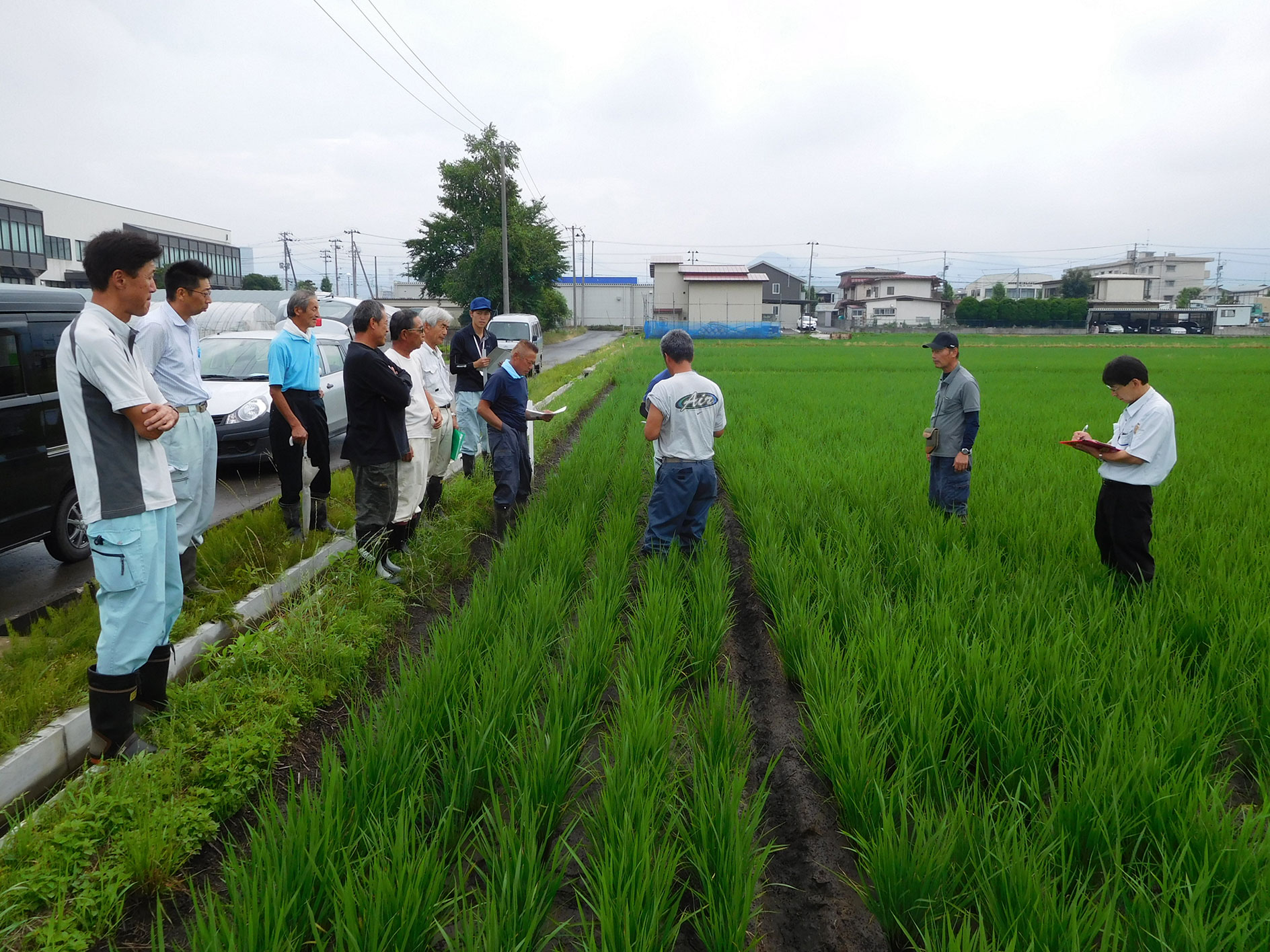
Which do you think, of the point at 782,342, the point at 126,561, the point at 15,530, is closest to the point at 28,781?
the point at 126,561

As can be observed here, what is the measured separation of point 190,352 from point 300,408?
4.30ft

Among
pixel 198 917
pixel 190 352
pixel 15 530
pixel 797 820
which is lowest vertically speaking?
pixel 797 820

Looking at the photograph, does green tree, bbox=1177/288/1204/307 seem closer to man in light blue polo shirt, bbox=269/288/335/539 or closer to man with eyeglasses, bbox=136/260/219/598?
man in light blue polo shirt, bbox=269/288/335/539

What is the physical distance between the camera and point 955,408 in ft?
19.0

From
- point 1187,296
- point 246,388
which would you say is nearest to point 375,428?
point 246,388

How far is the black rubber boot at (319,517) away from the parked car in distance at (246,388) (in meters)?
1.42

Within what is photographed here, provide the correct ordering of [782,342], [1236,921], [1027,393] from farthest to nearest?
[782,342] < [1027,393] < [1236,921]

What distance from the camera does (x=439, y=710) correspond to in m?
3.06

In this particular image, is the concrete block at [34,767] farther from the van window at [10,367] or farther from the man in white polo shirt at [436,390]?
the man in white polo shirt at [436,390]

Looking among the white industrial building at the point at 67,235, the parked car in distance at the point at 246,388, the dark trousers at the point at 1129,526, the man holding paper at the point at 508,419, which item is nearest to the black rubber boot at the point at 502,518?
the man holding paper at the point at 508,419

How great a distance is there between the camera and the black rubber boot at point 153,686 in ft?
10.6

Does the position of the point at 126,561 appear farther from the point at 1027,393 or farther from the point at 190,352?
the point at 1027,393

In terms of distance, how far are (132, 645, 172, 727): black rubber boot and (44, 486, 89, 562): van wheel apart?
221 centimetres

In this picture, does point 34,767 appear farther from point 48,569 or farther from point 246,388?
point 246,388
